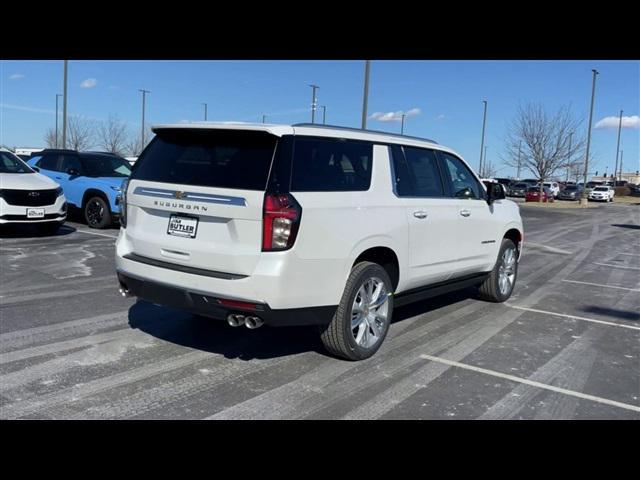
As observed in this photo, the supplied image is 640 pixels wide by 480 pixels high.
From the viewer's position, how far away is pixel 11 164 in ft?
38.3

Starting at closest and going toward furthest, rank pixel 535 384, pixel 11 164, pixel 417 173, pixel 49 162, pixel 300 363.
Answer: pixel 535 384, pixel 300 363, pixel 417 173, pixel 11 164, pixel 49 162

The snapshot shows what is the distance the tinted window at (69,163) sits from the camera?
1331cm

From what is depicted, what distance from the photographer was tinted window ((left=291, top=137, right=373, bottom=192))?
427 cm

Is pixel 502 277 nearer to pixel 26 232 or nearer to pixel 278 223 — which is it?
pixel 278 223

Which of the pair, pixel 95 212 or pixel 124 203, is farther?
pixel 95 212

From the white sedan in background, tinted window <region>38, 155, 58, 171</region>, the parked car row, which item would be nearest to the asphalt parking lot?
the parked car row

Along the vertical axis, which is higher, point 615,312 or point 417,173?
point 417,173

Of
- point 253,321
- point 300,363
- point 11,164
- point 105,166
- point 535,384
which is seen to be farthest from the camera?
point 105,166

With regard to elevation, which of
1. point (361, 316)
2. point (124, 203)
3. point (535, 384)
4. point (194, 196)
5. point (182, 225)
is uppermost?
point (194, 196)

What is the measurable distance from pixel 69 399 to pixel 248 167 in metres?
1.96

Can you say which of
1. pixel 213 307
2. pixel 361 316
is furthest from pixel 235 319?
pixel 361 316

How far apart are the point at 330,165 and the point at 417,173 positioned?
4.35ft

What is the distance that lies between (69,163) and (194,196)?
414 inches
